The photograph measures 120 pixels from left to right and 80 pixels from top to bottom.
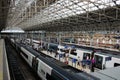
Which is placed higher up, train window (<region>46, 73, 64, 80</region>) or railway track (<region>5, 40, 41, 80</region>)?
train window (<region>46, 73, 64, 80</region>)

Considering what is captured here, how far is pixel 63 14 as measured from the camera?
30547mm

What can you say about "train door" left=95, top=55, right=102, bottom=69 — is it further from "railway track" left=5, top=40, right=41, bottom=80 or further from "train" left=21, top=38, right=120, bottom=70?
"railway track" left=5, top=40, right=41, bottom=80

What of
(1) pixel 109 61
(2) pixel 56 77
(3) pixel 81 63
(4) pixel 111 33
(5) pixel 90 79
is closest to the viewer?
(5) pixel 90 79

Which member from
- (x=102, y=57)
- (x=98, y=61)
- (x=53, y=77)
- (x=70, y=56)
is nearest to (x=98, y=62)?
(x=98, y=61)

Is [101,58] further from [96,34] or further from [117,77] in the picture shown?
[96,34]

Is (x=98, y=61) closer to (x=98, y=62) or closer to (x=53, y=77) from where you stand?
(x=98, y=62)

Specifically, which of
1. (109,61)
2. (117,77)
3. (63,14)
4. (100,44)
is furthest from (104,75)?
(63,14)

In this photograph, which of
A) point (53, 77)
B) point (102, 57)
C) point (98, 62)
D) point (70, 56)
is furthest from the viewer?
point (70, 56)

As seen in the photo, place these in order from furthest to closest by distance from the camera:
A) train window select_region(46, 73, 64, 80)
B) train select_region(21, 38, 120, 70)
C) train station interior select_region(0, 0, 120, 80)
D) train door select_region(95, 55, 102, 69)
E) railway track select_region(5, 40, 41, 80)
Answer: train door select_region(95, 55, 102, 69) < railway track select_region(5, 40, 41, 80) < train select_region(21, 38, 120, 70) < train window select_region(46, 73, 64, 80) < train station interior select_region(0, 0, 120, 80)

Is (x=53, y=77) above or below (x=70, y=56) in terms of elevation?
above

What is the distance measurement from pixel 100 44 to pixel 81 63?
26.9 ft

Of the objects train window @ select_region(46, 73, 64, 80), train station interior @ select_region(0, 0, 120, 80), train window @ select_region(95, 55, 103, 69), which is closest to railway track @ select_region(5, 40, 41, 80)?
train station interior @ select_region(0, 0, 120, 80)

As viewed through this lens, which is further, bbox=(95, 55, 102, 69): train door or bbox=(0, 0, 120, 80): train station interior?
bbox=(95, 55, 102, 69): train door

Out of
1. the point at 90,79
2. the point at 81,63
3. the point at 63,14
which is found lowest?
the point at 81,63
